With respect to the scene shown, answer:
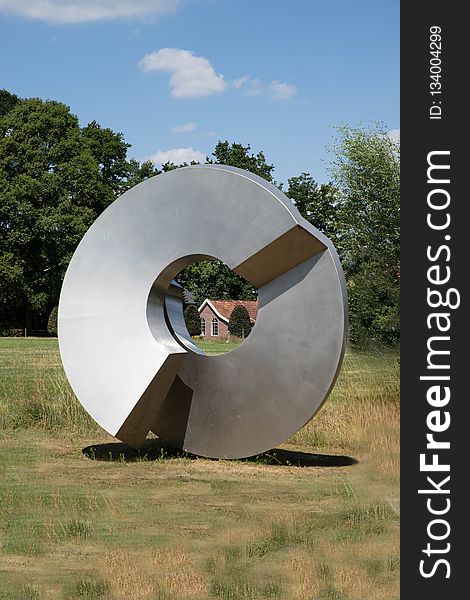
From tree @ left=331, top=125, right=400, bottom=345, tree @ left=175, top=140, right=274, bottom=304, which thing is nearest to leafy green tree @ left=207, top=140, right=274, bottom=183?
tree @ left=175, top=140, right=274, bottom=304

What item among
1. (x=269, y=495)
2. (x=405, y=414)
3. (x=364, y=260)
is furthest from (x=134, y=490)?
(x=364, y=260)

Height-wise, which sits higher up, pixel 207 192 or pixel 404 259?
pixel 207 192

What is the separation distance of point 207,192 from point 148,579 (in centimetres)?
576

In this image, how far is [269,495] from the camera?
32.3 ft

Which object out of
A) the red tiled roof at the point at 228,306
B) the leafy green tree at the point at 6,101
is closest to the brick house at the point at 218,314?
the red tiled roof at the point at 228,306

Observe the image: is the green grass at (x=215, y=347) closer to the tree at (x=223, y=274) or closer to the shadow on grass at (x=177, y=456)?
the tree at (x=223, y=274)

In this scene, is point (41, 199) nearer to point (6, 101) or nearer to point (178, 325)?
point (6, 101)

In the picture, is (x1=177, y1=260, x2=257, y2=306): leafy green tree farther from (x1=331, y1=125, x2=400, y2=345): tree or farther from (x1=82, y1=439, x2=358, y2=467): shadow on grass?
(x1=82, y1=439, x2=358, y2=467): shadow on grass

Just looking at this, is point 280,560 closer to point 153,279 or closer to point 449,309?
point 449,309

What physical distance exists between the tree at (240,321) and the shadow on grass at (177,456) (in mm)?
37681

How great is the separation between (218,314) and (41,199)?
1172 cm

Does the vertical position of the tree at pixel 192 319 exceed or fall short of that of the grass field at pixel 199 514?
it exceeds it

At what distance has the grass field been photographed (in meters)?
6.56

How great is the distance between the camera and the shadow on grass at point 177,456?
38.4 feet
